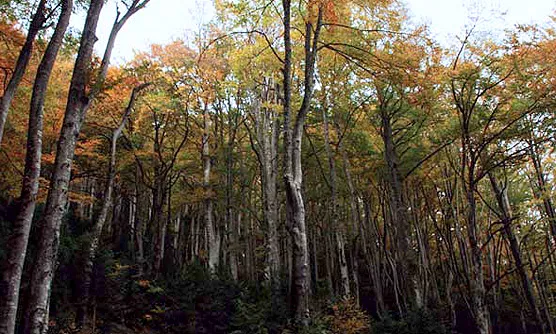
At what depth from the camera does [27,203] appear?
547cm

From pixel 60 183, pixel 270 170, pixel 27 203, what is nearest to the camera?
pixel 60 183

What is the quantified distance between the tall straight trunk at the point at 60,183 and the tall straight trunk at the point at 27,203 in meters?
0.46

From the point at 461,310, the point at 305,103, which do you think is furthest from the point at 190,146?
the point at 461,310

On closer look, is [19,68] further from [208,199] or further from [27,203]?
[208,199]

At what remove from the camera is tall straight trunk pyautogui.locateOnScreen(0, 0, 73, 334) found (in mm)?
4930

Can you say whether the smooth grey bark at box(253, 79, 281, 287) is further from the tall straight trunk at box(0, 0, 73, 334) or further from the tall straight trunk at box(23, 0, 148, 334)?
the tall straight trunk at box(0, 0, 73, 334)

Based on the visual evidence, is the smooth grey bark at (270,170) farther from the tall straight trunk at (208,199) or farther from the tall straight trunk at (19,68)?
the tall straight trunk at (19,68)

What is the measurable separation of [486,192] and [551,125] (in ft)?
30.8

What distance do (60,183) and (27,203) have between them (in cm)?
63

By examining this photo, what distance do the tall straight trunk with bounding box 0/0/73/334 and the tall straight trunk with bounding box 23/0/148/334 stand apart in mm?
464

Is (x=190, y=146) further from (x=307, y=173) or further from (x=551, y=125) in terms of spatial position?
(x=551, y=125)

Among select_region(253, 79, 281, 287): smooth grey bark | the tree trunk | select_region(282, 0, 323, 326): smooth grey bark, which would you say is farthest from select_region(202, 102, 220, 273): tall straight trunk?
the tree trunk

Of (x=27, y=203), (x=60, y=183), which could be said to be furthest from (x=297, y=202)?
(x=27, y=203)

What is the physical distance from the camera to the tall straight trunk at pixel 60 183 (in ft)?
15.5
